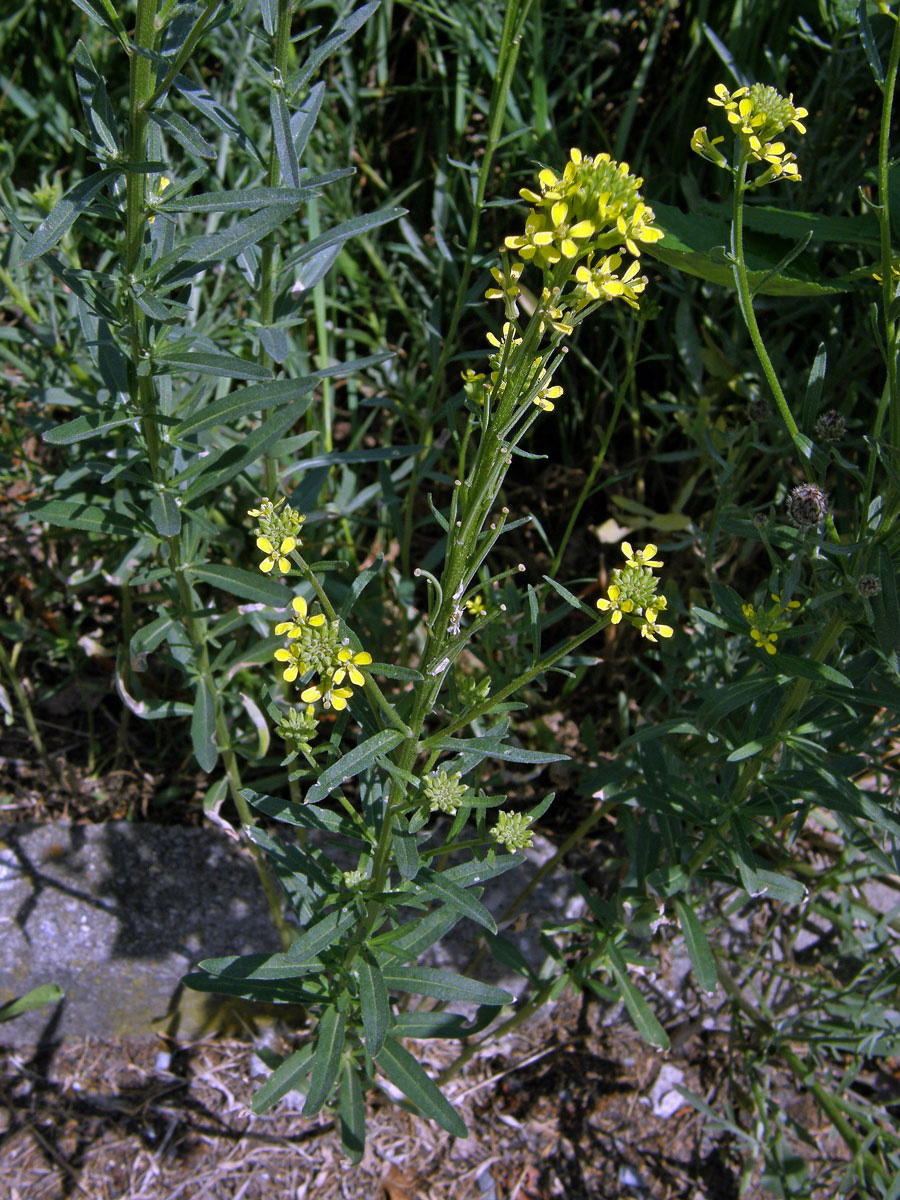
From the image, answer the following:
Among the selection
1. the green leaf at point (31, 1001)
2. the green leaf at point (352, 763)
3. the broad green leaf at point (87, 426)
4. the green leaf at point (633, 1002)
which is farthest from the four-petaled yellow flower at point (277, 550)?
the green leaf at point (31, 1001)

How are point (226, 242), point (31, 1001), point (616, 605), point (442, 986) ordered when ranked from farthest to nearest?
point (31, 1001) → point (442, 986) → point (226, 242) → point (616, 605)

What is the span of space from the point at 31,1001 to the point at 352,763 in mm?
1432

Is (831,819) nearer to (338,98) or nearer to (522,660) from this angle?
(522,660)

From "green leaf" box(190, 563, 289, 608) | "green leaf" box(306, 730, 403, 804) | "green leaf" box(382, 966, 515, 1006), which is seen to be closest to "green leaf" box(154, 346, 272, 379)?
"green leaf" box(190, 563, 289, 608)

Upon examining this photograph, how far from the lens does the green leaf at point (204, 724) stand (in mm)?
1710

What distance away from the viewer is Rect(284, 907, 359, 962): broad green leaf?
1479 mm

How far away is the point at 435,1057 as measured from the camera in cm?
236

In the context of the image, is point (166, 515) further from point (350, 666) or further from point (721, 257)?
point (721, 257)

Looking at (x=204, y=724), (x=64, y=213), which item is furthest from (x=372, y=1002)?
(x=64, y=213)

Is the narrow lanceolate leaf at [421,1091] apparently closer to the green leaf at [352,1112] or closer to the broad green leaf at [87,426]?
the green leaf at [352,1112]

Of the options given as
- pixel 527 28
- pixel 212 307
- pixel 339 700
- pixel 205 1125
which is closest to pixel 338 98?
pixel 527 28

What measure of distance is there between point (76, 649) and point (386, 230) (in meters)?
1.54

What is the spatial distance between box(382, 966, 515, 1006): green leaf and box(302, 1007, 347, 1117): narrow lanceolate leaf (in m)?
0.11

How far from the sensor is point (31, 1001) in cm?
218
